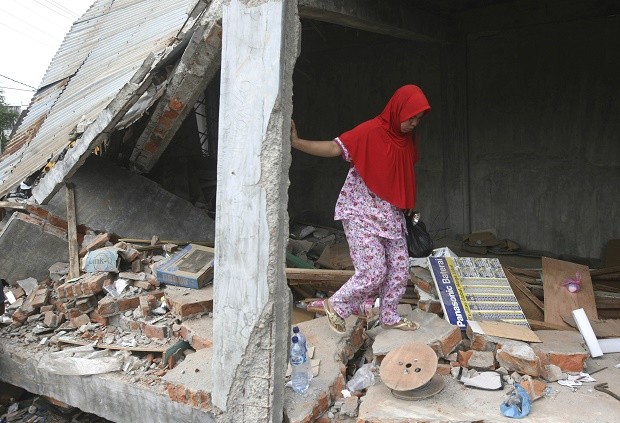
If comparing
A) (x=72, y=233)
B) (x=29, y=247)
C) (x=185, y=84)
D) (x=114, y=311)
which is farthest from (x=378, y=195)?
(x=29, y=247)

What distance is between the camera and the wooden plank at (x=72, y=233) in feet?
→ 17.7

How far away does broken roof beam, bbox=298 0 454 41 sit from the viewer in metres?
4.05

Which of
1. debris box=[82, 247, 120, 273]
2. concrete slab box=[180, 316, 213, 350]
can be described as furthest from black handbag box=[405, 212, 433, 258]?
debris box=[82, 247, 120, 273]

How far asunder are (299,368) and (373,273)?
2.60ft

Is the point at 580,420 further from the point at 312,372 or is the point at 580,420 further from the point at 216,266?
the point at 216,266

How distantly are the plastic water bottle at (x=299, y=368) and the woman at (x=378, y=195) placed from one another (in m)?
0.54

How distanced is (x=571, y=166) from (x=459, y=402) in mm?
4386

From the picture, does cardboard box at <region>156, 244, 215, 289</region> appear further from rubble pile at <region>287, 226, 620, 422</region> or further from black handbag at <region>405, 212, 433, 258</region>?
black handbag at <region>405, 212, 433, 258</region>

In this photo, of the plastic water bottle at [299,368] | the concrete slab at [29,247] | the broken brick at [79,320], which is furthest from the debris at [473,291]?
the concrete slab at [29,247]

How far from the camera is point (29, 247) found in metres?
5.41

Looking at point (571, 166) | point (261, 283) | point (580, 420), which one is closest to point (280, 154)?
point (261, 283)

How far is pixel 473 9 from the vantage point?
22.7 ft

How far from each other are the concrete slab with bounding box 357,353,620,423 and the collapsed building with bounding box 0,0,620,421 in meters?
0.33

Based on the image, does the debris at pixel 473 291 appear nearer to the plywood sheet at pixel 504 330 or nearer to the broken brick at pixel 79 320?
the plywood sheet at pixel 504 330
